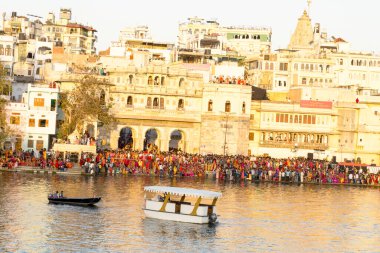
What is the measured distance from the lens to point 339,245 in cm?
5384

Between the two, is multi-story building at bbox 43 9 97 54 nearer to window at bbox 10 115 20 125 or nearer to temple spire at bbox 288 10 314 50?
temple spire at bbox 288 10 314 50

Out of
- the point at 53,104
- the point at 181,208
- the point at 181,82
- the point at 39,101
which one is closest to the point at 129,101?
the point at 181,82

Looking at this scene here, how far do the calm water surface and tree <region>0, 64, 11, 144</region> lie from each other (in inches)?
315

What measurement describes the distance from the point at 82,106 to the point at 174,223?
36.2 metres

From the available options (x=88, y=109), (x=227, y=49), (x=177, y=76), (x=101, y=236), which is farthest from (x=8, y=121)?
(x=227, y=49)

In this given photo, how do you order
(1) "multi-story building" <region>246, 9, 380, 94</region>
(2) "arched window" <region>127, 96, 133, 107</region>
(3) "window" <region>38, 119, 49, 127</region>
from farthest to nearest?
1. (1) "multi-story building" <region>246, 9, 380, 94</region>
2. (2) "arched window" <region>127, 96, 133, 107</region>
3. (3) "window" <region>38, 119, 49, 127</region>

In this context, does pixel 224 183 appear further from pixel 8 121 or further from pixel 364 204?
pixel 8 121

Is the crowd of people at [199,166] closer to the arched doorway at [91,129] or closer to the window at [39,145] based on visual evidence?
the window at [39,145]

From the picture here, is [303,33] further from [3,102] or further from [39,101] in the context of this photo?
[3,102]

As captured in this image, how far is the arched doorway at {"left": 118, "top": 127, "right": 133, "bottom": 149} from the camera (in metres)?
100.0

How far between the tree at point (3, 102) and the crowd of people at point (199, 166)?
204cm

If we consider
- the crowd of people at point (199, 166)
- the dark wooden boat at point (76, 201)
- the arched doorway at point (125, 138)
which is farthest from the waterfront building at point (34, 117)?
the dark wooden boat at point (76, 201)

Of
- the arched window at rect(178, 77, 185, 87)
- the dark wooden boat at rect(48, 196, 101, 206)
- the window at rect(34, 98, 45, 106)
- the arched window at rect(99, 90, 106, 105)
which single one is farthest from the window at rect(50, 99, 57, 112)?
the dark wooden boat at rect(48, 196, 101, 206)

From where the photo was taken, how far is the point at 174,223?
56.7 meters
